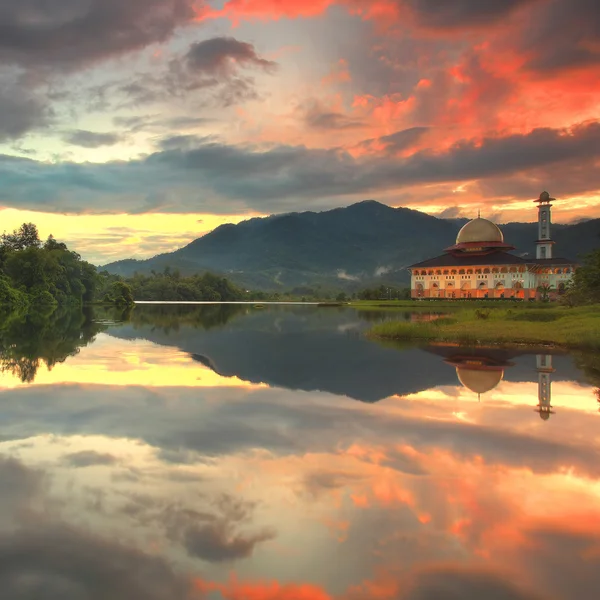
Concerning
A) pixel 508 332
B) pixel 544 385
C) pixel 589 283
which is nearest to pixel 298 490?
pixel 544 385

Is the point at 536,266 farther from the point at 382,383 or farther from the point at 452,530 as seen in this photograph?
the point at 452,530

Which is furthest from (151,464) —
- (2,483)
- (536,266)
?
(536,266)

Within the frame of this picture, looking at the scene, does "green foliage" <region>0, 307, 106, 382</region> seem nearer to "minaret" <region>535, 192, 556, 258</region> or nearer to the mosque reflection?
the mosque reflection

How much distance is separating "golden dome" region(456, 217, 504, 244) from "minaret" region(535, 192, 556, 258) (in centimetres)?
1079

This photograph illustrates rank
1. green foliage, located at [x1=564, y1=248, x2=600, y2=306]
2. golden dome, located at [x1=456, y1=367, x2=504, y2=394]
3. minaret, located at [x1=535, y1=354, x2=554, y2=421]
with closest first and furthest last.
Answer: minaret, located at [x1=535, y1=354, x2=554, y2=421], golden dome, located at [x1=456, y1=367, x2=504, y2=394], green foliage, located at [x1=564, y1=248, x2=600, y2=306]

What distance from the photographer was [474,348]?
3369 centimetres

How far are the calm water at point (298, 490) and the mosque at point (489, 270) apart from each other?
101472 mm

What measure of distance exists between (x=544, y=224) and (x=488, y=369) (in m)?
120

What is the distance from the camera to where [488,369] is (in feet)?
82.2

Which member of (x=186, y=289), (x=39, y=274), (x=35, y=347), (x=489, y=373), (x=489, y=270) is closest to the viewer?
(x=489, y=373)

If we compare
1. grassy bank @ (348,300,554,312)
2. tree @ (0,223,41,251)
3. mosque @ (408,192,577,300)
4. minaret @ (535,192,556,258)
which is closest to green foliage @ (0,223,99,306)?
tree @ (0,223,41,251)

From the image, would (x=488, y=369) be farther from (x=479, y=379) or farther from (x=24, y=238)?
(x=24, y=238)

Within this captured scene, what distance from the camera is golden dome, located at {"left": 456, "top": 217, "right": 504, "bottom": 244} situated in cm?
12838

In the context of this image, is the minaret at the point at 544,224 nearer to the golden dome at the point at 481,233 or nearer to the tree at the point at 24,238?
the golden dome at the point at 481,233
